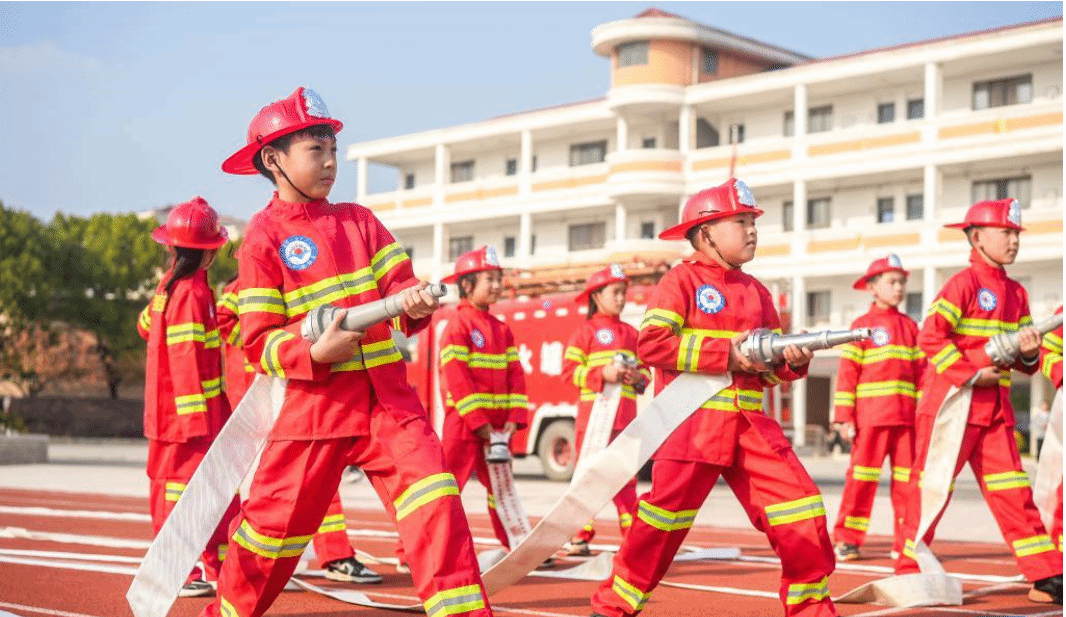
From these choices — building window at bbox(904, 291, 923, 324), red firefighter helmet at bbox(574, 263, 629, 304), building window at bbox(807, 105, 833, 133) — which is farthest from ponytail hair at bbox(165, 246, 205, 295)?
building window at bbox(807, 105, 833, 133)

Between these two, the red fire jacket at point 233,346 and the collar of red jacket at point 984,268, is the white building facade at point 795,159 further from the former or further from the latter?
the red fire jacket at point 233,346

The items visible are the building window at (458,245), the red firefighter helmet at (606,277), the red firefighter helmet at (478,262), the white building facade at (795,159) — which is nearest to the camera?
the red firefighter helmet at (478,262)

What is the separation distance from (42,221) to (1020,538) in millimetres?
49182

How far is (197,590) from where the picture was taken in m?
7.28

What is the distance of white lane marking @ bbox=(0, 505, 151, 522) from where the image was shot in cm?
1263

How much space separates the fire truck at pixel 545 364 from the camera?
68.9 feet

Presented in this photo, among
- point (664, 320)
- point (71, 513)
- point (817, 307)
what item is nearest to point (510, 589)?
point (664, 320)

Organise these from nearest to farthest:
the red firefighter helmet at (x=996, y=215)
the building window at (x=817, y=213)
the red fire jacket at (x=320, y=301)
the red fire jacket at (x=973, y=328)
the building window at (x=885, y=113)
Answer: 1. the red fire jacket at (x=320, y=301)
2. the red fire jacket at (x=973, y=328)
3. the red firefighter helmet at (x=996, y=215)
4. the building window at (x=885, y=113)
5. the building window at (x=817, y=213)

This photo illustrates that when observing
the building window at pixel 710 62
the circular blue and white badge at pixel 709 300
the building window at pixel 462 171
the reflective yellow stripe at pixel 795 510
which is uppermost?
the building window at pixel 710 62

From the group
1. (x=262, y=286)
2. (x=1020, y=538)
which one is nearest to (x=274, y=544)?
(x=262, y=286)

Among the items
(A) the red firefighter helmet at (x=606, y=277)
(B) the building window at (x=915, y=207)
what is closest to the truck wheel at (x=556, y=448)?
(A) the red firefighter helmet at (x=606, y=277)

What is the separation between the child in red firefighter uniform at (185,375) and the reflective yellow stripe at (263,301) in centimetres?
229

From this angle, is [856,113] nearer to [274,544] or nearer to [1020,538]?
[1020,538]

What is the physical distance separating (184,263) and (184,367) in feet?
1.91
